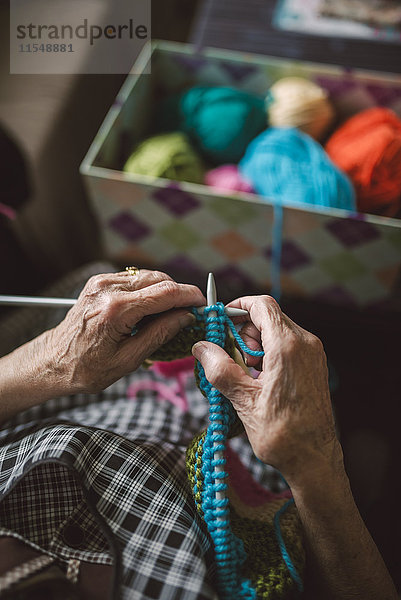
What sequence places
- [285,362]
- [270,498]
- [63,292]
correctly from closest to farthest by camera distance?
1. [285,362]
2. [270,498]
3. [63,292]

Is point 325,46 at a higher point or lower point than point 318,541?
higher

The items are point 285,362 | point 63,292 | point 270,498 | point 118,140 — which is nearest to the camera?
point 285,362

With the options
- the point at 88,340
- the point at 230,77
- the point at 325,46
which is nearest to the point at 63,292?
the point at 88,340

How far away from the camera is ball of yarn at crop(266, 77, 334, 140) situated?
46.5 inches

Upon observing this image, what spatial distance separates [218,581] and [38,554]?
0.22m

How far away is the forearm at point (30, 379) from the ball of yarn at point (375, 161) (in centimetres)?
82

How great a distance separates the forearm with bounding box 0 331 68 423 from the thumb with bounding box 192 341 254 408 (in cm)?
22

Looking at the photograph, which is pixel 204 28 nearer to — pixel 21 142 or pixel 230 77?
pixel 230 77

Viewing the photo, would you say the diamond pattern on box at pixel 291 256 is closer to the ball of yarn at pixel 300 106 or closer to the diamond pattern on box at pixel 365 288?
the diamond pattern on box at pixel 365 288

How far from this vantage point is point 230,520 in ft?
2.03

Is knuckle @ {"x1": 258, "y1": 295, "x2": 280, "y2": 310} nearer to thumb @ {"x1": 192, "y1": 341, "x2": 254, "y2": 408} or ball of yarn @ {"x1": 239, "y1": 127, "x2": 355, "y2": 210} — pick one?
thumb @ {"x1": 192, "y1": 341, "x2": 254, "y2": 408}

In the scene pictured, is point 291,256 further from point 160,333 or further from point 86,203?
point 86,203

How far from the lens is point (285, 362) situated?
0.54 meters

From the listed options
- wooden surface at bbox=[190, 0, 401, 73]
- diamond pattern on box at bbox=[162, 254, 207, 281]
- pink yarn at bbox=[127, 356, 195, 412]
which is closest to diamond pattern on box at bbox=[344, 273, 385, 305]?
diamond pattern on box at bbox=[162, 254, 207, 281]
